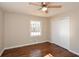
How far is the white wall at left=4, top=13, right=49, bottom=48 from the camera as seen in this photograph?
12.2 ft

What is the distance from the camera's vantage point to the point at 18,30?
4.13 metres

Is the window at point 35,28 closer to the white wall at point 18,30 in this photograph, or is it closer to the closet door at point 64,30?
the white wall at point 18,30

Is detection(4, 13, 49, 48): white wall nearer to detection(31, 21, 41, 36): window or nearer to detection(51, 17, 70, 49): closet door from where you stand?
detection(31, 21, 41, 36): window

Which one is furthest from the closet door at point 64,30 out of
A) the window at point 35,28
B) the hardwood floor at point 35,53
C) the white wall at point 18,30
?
the white wall at point 18,30

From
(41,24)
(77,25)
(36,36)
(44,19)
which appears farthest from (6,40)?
(77,25)

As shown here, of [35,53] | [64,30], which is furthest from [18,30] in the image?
[64,30]

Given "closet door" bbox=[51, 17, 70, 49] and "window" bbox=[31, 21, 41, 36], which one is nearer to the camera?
"closet door" bbox=[51, 17, 70, 49]

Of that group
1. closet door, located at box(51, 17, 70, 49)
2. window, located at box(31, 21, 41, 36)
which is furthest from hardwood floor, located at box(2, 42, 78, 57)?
Answer: window, located at box(31, 21, 41, 36)

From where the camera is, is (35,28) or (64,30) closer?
(64,30)

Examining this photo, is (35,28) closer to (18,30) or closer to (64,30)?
(18,30)

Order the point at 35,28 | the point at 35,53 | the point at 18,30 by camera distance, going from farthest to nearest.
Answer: the point at 35,28 < the point at 18,30 < the point at 35,53

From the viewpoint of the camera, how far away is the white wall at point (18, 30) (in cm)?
372

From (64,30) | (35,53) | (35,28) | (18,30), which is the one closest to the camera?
(35,53)

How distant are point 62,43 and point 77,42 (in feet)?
3.70
